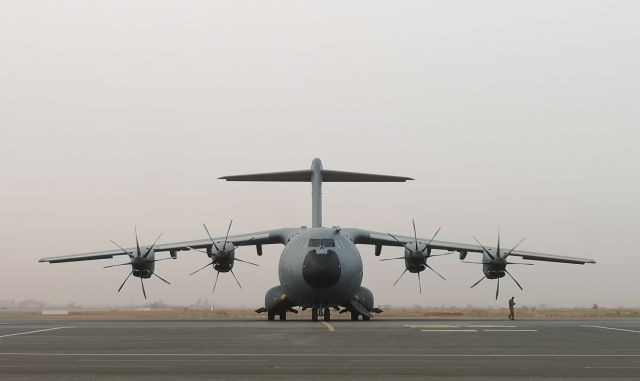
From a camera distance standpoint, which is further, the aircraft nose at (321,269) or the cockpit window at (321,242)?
the cockpit window at (321,242)

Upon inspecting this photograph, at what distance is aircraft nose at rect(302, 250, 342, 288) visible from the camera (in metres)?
37.0

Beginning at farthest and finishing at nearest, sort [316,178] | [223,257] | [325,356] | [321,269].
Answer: [316,178] < [223,257] < [321,269] < [325,356]

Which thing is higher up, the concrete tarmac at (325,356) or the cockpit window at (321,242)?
the cockpit window at (321,242)

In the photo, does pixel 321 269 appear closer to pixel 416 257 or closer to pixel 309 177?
pixel 416 257

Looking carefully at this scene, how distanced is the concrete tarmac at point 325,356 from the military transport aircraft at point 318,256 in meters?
13.1

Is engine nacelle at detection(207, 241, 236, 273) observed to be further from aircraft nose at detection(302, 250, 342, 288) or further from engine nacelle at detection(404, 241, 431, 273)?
engine nacelle at detection(404, 241, 431, 273)

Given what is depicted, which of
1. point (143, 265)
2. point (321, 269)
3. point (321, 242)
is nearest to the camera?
point (321, 269)

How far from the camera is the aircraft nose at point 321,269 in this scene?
3703 centimetres

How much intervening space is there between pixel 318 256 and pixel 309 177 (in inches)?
409

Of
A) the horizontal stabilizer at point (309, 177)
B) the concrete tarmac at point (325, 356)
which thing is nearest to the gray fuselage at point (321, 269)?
the horizontal stabilizer at point (309, 177)

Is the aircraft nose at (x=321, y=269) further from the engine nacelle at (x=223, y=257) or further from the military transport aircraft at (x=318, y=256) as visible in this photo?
the engine nacelle at (x=223, y=257)

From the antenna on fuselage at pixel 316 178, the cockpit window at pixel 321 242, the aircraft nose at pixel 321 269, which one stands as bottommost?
the aircraft nose at pixel 321 269

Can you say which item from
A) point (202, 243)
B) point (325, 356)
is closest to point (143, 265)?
point (202, 243)

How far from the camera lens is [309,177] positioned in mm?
47062
